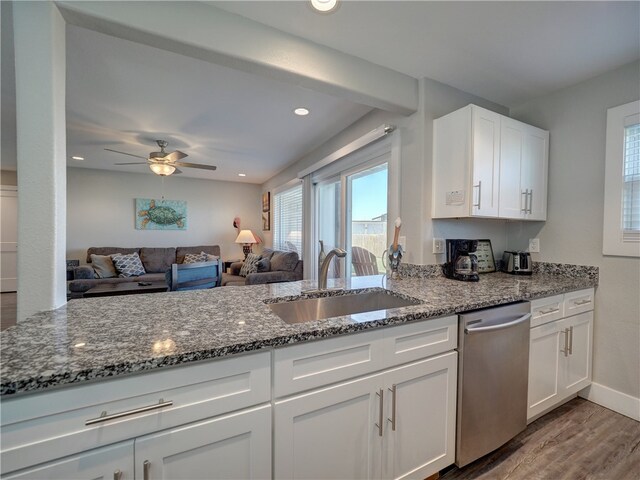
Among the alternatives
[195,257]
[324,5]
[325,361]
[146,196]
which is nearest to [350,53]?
[324,5]

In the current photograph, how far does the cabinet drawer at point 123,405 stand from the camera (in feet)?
2.10

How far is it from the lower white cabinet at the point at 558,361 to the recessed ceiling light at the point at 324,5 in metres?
2.07

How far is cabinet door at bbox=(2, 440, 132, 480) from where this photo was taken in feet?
2.16

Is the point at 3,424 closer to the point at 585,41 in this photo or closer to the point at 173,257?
the point at 585,41

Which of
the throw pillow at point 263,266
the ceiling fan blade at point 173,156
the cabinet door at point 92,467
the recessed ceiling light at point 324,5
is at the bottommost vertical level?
the cabinet door at point 92,467

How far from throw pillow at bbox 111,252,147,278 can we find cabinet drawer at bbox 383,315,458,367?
493 centimetres

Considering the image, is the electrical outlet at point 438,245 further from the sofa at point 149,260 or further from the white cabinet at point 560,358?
the sofa at point 149,260

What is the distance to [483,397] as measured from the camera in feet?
4.43

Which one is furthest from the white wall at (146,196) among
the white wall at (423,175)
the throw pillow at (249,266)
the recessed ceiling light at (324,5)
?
the recessed ceiling light at (324,5)

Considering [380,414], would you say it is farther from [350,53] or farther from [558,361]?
[350,53]

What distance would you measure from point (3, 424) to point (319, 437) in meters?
0.87

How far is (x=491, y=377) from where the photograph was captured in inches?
54.1

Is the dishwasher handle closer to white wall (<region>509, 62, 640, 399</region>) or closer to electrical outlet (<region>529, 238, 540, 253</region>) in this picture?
white wall (<region>509, 62, 640, 399</region>)

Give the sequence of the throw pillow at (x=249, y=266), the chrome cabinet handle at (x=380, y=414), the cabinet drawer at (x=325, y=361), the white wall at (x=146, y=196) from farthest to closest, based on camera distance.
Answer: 1. the white wall at (x=146, y=196)
2. the throw pillow at (x=249, y=266)
3. the chrome cabinet handle at (x=380, y=414)
4. the cabinet drawer at (x=325, y=361)
